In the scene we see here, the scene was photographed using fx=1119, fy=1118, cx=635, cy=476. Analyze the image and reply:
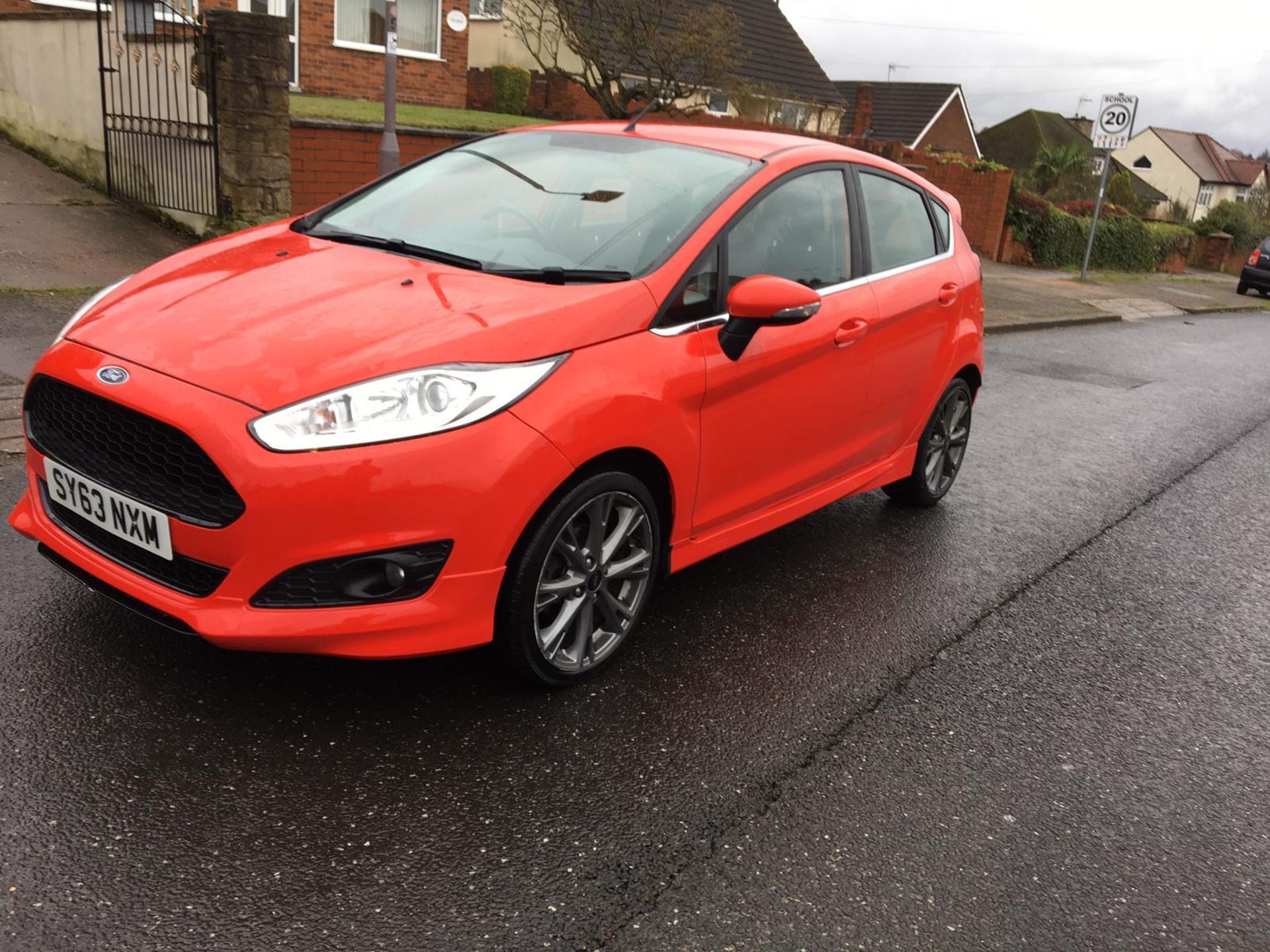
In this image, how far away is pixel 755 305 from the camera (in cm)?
355

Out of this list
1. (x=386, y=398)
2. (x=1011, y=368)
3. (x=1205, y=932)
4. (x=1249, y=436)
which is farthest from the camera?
(x=1011, y=368)

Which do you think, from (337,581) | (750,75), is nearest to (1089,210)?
(750,75)

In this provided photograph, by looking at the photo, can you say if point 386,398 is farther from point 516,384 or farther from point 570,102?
point 570,102

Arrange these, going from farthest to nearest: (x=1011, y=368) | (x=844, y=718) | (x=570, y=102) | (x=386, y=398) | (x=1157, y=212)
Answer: (x=1157, y=212)
(x=570, y=102)
(x=1011, y=368)
(x=844, y=718)
(x=386, y=398)

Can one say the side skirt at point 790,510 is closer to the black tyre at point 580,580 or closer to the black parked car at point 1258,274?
the black tyre at point 580,580

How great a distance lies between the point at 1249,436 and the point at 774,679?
20.8ft

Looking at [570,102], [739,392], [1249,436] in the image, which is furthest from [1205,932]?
[570,102]

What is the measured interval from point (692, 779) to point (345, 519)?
3.96 feet

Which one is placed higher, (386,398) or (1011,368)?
(386,398)

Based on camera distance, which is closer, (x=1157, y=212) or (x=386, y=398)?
(x=386, y=398)

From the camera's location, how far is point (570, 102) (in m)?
28.7

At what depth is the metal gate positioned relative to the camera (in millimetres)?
9219

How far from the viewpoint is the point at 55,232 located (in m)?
9.09

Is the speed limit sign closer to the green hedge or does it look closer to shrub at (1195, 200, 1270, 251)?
the green hedge
